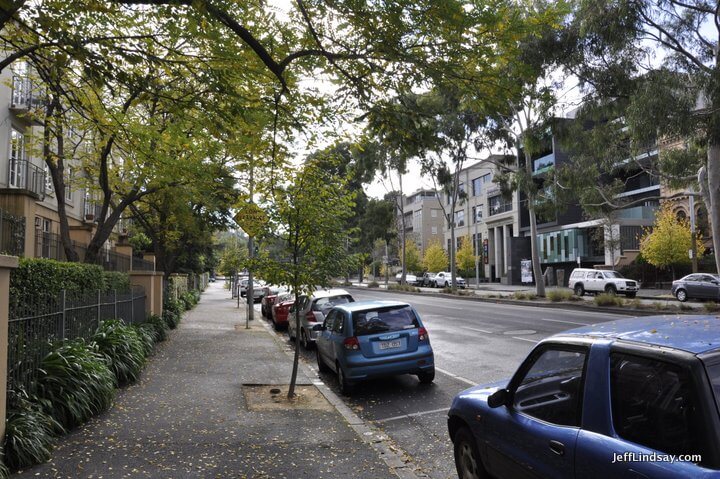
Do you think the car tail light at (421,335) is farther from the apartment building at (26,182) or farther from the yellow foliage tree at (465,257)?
the yellow foliage tree at (465,257)

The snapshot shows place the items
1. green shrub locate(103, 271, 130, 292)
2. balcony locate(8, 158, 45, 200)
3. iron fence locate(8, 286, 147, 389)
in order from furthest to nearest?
1. balcony locate(8, 158, 45, 200)
2. green shrub locate(103, 271, 130, 292)
3. iron fence locate(8, 286, 147, 389)

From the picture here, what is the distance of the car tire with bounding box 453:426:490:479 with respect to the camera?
13.6 feet

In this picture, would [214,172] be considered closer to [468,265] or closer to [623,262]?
[623,262]

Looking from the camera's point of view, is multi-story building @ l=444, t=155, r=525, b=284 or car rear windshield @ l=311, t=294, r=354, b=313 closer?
car rear windshield @ l=311, t=294, r=354, b=313

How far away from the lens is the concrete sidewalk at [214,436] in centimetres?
511

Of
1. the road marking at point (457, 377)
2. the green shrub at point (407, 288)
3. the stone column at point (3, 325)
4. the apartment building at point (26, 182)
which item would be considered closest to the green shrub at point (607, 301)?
the road marking at point (457, 377)

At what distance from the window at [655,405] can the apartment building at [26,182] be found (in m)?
10.1

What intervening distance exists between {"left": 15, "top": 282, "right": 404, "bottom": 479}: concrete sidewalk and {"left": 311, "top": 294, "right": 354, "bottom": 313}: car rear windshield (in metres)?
4.00

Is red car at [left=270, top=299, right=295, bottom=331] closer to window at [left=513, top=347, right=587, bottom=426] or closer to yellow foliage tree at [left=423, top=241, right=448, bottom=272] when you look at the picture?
window at [left=513, top=347, right=587, bottom=426]

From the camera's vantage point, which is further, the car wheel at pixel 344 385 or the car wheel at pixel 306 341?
the car wheel at pixel 306 341

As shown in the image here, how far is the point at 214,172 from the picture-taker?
13195mm

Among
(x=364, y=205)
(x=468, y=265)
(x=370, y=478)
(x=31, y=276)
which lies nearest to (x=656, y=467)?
(x=370, y=478)

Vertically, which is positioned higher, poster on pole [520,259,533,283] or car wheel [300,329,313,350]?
poster on pole [520,259,533,283]

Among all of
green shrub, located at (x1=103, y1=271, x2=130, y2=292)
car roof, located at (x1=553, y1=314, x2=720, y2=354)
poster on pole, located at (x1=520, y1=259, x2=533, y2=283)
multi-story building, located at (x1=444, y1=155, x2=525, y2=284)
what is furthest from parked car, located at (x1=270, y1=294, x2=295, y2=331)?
multi-story building, located at (x1=444, y1=155, x2=525, y2=284)
